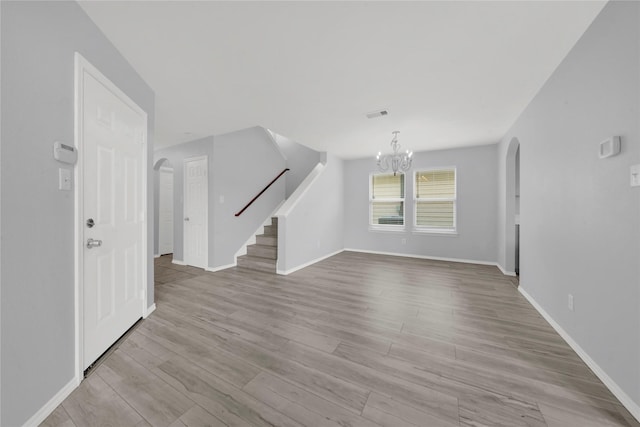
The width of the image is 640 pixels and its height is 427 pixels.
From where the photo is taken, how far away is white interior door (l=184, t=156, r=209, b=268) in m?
4.45

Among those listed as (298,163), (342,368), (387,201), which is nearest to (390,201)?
(387,201)

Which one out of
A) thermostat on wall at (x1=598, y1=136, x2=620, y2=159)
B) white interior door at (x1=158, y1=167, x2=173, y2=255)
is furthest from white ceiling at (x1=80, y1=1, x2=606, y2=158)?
white interior door at (x1=158, y1=167, x2=173, y2=255)

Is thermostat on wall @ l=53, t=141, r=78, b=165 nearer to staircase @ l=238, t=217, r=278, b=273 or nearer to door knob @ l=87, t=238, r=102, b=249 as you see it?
door knob @ l=87, t=238, r=102, b=249

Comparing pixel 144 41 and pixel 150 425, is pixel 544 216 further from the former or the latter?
pixel 144 41

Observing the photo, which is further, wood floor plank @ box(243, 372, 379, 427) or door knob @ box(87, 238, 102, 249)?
door knob @ box(87, 238, 102, 249)

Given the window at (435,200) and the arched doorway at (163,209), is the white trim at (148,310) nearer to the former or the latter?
the arched doorway at (163,209)

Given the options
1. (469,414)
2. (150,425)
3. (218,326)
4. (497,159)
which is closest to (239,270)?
(218,326)

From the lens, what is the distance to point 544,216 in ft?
8.11

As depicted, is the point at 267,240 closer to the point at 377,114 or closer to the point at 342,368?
the point at 377,114

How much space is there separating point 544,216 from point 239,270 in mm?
4450

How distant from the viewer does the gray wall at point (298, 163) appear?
261 inches

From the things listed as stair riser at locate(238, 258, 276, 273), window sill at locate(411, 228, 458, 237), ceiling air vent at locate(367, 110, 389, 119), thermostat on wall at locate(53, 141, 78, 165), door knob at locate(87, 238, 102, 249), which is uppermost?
ceiling air vent at locate(367, 110, 389, 119)

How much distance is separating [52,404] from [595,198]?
3.69 m

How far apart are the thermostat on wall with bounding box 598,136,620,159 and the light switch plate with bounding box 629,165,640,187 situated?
0.16 meters
